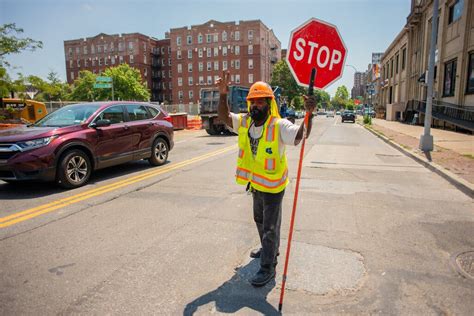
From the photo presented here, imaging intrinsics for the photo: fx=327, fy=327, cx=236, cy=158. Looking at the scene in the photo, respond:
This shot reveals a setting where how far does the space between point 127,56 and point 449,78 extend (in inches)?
2749

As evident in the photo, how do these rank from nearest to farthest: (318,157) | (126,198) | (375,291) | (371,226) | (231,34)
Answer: (375,291)
(371,226)
(126,198)
(318,157)
(231,34)

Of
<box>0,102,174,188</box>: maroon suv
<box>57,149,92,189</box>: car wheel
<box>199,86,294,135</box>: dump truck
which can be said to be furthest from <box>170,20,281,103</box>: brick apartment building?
<box>57,149,92,189</box>: car wheel

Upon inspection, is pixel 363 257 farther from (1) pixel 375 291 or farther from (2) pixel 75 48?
(2) pixel 75 48

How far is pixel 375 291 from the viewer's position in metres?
3.02

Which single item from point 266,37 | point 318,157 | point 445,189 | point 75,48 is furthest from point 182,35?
point 445,189

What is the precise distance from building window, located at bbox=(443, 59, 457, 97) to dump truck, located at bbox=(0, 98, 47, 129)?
28.0 m

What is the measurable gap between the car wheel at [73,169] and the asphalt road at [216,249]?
0.25 meters

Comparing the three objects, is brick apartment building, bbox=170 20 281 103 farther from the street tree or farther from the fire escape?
the street tree

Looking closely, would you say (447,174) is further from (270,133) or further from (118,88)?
(118,88)

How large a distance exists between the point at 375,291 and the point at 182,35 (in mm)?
77250

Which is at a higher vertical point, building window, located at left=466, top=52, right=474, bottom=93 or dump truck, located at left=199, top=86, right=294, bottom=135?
building window, located at left=466, top=52, right=474, bottom=93

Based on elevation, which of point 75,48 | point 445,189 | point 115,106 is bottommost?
point 445,189

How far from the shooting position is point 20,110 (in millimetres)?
21250

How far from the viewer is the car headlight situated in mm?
6161
